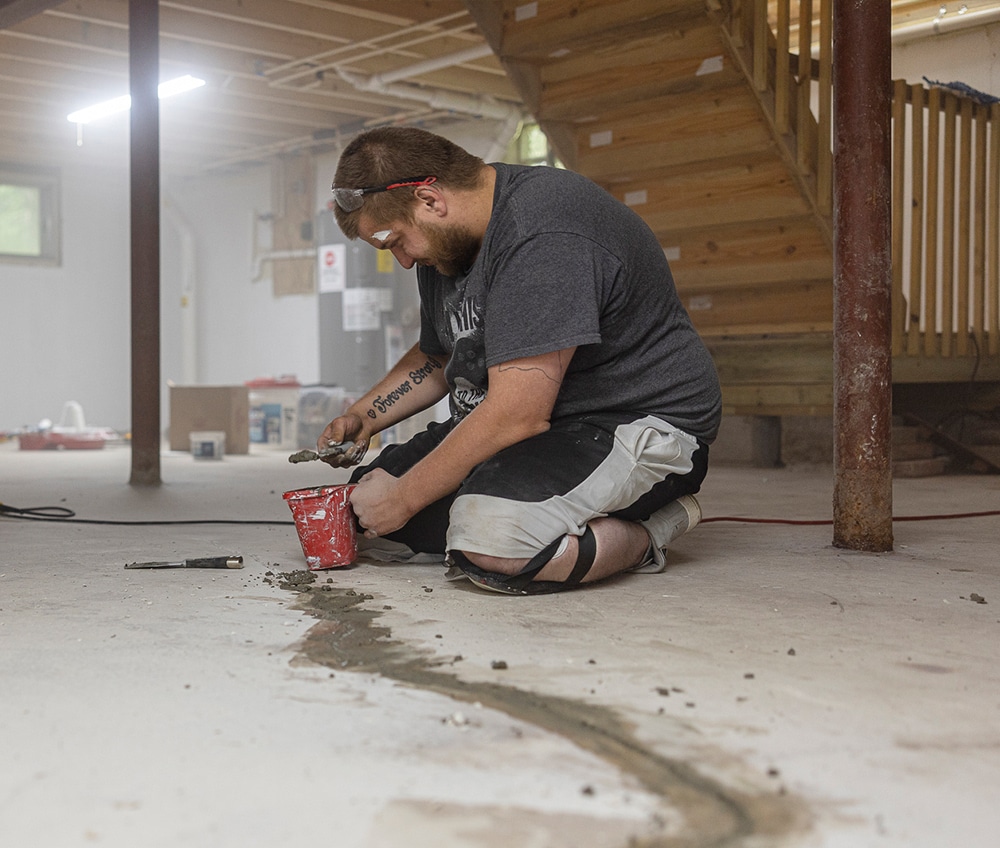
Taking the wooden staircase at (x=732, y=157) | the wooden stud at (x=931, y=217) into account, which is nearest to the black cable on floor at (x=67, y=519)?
the wooden staircase at (x=732, y=157)

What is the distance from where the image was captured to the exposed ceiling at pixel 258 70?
19.3ft

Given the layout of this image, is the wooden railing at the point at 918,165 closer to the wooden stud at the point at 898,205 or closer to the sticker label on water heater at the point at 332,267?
the wooden stud at the point at 898,205

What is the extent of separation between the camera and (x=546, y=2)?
13.7 feet

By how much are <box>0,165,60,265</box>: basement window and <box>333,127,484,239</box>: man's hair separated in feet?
28.4

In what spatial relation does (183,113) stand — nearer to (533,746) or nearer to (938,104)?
(938,104)

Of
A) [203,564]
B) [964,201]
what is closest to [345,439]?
[203,564]

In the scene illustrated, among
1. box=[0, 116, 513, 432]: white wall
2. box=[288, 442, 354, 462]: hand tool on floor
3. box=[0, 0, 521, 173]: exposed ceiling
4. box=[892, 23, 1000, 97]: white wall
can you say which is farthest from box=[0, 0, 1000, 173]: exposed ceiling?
box=[288, 442, 354, 462]: hand tool on floor

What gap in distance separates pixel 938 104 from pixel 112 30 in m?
4.52

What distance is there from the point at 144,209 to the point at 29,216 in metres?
6.02

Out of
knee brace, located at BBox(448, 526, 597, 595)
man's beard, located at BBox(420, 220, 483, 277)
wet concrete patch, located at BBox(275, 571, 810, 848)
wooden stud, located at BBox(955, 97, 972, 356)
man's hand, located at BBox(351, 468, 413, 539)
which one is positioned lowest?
wet concrete patch, located at BBox(275, 571, 810, 848)

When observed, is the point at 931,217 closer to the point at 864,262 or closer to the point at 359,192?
→ the point at 864,262

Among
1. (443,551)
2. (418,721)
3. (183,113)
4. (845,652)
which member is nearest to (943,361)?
(443,551)

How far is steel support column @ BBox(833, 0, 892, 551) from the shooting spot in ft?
8.30

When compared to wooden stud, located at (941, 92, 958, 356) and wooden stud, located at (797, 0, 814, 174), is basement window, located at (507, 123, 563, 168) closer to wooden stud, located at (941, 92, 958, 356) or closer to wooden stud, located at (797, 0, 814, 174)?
wooden stud, located at (941, 92, 958, 356)
